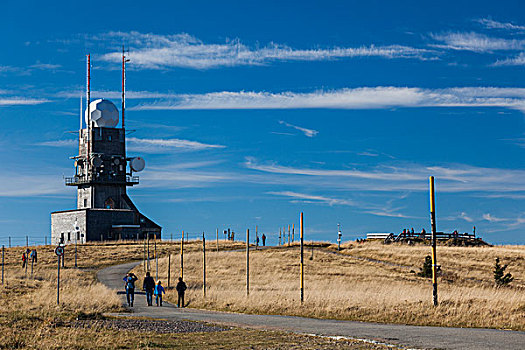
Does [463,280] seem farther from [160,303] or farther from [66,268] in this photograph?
[66,268]

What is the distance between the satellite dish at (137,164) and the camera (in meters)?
88.4

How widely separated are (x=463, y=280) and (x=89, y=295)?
26183mm

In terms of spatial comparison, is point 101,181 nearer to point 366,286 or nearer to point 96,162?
point 96,162

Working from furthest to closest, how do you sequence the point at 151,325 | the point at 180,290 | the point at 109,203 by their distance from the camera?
the point at 109,203 → the point at 180,290 → the point at 151,325

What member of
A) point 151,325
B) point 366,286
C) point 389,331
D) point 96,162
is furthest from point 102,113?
point 389,331

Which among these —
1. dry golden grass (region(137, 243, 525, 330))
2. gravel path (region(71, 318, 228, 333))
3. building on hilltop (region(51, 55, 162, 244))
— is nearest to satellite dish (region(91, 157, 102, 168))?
building on hilltop (region(51, 55, 162, 244))

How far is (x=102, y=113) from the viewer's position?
3415 inches

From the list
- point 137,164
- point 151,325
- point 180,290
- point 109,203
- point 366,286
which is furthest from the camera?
point 137,164

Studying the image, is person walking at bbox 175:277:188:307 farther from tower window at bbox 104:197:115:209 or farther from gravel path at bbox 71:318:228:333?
tower window at bbox 104:197:115:209

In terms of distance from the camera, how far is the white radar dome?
284ft

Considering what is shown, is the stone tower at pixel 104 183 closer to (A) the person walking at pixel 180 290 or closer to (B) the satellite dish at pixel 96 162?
(B) the satellite dish at pixel 96 162

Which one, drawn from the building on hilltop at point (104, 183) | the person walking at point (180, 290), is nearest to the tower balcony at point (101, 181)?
the building on hilltop at point (104, 183)

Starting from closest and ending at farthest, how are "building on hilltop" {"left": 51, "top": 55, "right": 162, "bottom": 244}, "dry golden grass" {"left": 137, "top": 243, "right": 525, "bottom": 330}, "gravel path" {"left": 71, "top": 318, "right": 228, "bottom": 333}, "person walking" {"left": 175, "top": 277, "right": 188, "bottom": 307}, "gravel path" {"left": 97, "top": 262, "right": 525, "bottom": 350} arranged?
"gravel path" {"left": 97, "top": 262, "right": 525, "bottom": 350} < "gravel path" {"left": 71, "top": 318, "right": 228, "bottom": 333} < "dry golden grass" {"left": 137, "top": 243, "right": 525, "bottom": 330} < "person walking" {"left": 175, "top": 277, "right": 188, "bottom": 307} < "building on hilltop" {"left": 51, "top": 55, "right": 162, "bottom": 244}

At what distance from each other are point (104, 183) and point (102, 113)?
8634 mm
